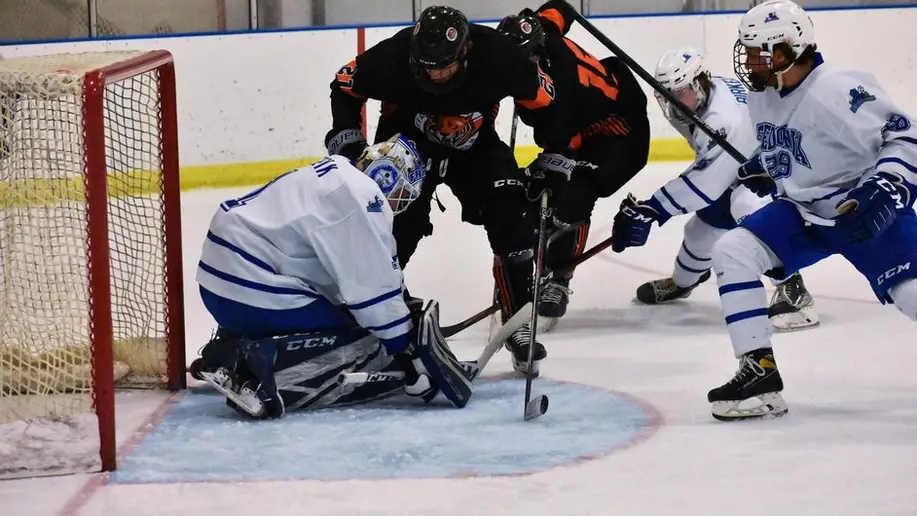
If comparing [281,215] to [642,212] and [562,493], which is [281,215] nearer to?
[562,493]

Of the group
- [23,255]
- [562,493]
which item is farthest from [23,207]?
[562,493]

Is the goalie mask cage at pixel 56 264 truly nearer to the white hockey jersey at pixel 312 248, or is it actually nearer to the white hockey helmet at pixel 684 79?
the white hockey jersey at pixel 312 248

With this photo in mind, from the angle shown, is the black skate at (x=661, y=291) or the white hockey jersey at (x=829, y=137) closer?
the white hockey jersey at (x=829, y=137)

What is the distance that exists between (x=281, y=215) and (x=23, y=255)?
0.55 meters

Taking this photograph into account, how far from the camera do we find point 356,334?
314 centimetres

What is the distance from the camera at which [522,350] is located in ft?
11.5

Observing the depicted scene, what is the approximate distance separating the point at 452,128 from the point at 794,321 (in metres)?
1.18

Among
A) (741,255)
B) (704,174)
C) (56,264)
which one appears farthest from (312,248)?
(704,174)

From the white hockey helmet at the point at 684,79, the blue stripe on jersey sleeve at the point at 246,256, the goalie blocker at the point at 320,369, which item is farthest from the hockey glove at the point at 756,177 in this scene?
the blue stripe on jersey sleeve at the point at 246,256

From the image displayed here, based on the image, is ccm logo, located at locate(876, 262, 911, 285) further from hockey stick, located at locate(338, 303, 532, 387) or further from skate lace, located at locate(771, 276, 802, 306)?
skate lace, located at locate(771, 276, 802, 306)

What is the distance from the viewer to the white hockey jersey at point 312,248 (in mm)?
2928

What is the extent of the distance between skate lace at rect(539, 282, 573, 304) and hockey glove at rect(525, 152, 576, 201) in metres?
0.45

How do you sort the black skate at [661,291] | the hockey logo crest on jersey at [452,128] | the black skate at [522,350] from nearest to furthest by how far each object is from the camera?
the black skate at [522,350]
the hockey logo crest on jersey at [452,128]
the black skate at [661,291]

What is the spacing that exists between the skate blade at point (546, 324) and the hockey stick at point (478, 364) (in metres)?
0.63
